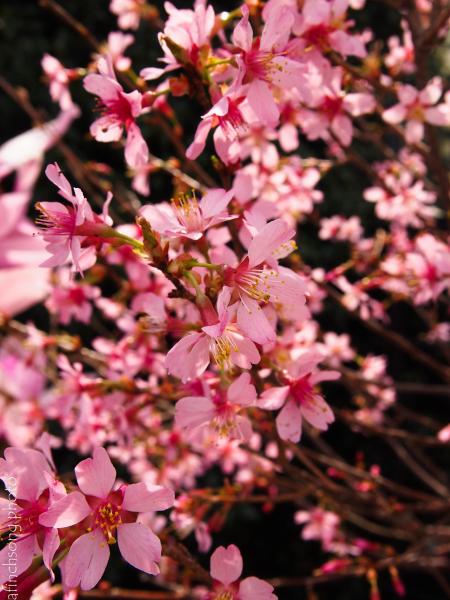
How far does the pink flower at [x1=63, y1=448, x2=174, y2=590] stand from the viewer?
0.61m

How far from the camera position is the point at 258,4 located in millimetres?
981

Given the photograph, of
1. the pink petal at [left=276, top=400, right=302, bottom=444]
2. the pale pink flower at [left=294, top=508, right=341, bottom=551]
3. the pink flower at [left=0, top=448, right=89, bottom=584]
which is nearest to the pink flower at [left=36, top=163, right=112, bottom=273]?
the pink flower at [left=0, top=448, right=89, bottom=584]

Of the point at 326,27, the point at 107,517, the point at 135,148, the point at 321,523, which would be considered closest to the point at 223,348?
the point at 107,517

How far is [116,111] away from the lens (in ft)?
2.73

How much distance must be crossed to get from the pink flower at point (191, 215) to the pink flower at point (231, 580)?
16.0 inches

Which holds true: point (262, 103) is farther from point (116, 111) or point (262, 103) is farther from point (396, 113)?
point (396, 113)

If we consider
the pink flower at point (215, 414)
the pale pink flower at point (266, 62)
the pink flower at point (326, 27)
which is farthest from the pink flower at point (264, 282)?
the pink flower at point (326, 27)

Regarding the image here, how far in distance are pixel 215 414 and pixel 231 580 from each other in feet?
0.69

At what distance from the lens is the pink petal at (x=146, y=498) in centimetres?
63

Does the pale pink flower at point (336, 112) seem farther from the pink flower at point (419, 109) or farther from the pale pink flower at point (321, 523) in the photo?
the pale pink flower at point (321, 523)

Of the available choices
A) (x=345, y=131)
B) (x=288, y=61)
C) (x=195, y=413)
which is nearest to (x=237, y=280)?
(x=195, y=413)

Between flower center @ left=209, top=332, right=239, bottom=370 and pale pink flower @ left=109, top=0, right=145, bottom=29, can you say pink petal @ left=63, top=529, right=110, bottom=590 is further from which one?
pale pink flower @ left=109, top=0, right=145, bottom=29

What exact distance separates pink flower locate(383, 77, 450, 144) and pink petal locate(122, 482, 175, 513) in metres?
0.92

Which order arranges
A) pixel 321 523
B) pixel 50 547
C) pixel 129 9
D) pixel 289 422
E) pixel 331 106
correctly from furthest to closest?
pixel 321 523, pixel 129 9, pixel 331 106, pixel 289 422, pixel 50 547
